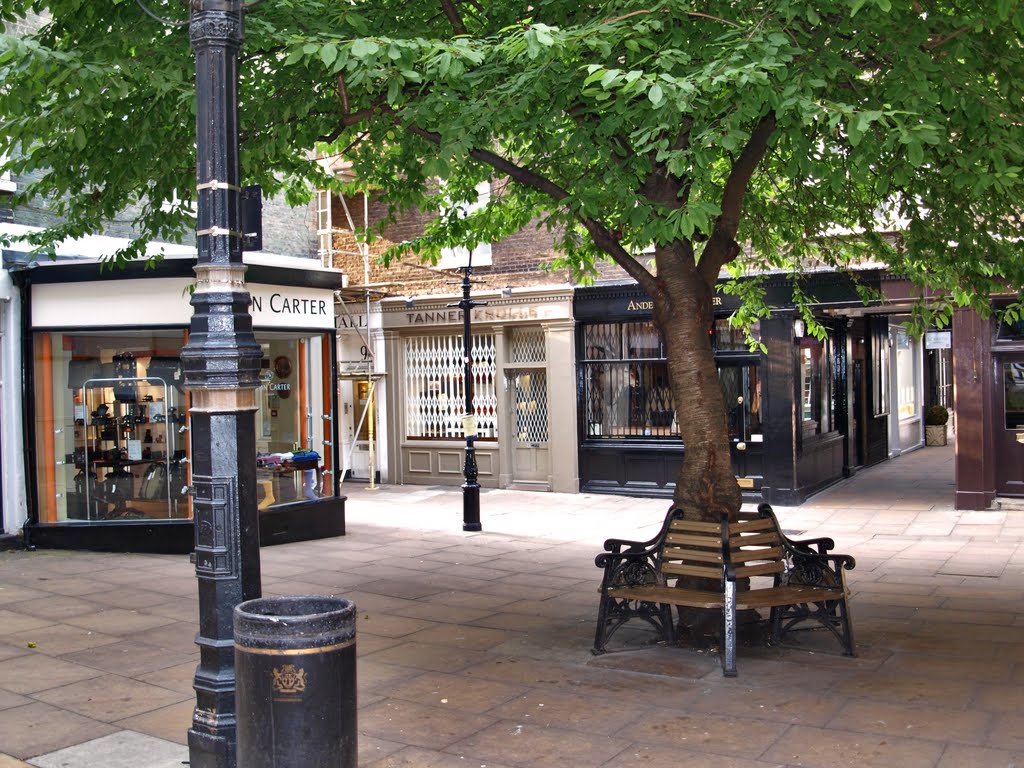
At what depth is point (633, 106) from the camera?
24.8 feet

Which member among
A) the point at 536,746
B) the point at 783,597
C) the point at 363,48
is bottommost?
the point at 536,746

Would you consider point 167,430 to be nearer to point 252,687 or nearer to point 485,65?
point 485,65

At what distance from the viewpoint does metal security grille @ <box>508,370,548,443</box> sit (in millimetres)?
18812

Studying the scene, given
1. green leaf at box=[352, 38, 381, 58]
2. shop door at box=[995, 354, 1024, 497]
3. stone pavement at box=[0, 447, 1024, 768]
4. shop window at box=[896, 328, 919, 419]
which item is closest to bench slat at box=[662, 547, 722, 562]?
stone pavement at box=[0, 447, 1024, 768]

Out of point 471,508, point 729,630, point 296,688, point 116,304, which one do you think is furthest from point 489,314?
point 296,688

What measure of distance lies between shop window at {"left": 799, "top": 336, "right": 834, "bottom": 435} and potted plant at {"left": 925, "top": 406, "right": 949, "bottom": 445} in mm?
9341

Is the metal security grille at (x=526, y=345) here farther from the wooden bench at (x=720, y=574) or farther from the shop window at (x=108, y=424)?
the wooden bench at (x=720, y=574)

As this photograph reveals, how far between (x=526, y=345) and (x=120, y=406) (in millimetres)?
8039

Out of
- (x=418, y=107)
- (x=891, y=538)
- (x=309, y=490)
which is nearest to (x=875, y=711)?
(x=418, y=107)

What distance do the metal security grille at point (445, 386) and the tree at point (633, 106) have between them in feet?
30.4

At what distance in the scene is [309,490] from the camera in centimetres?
1386

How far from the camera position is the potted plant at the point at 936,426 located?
26953 millimetres

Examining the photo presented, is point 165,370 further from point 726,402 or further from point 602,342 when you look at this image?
point 726,402

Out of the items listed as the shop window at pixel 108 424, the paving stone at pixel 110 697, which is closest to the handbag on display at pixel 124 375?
the shop window at pixel 108 424
